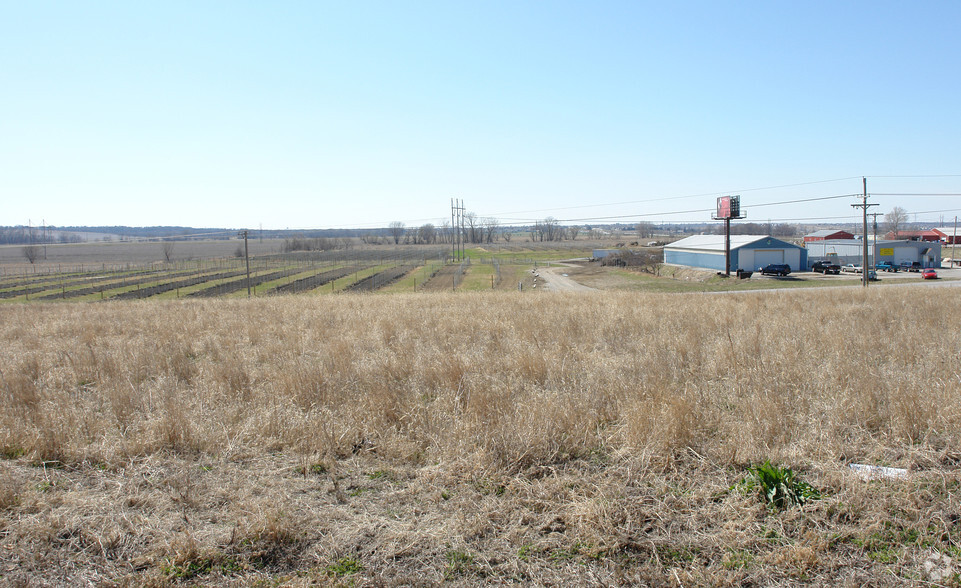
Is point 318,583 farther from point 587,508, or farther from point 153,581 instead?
point 587,508

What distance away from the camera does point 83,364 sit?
9.30 metres

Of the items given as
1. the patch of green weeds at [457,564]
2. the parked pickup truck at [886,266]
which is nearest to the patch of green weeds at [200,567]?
the patch of green weeds at [457,564]

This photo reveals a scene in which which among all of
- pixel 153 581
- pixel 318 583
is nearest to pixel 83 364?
pixel 153 581

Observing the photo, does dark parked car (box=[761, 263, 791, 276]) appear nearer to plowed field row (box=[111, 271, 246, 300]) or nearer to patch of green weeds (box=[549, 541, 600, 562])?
plowed field row (box=[111, 271, 246, 300])

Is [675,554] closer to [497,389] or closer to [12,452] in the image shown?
[497,389]

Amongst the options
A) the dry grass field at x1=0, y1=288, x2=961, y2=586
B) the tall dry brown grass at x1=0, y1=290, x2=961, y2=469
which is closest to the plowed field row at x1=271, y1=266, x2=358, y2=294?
the tall dry brown grass at x1=0, y1=290, x2=961, y2=469

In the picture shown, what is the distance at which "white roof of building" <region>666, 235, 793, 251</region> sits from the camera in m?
55.8

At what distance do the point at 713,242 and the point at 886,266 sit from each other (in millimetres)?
20828

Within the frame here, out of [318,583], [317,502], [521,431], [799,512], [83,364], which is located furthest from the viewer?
[83,364]

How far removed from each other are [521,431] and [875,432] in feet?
11.8

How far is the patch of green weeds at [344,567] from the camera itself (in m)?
3.38

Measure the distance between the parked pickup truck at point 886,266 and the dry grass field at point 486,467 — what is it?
6435cm

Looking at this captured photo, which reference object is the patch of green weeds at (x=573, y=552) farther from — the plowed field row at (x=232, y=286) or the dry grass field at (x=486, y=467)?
the plowed field row at (x=232, y=286)

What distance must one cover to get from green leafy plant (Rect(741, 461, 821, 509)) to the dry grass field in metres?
0.07
